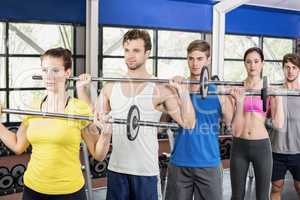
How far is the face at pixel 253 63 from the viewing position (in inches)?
88.4

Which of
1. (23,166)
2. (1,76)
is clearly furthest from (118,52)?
(23,166)

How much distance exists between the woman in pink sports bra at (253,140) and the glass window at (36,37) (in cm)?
174

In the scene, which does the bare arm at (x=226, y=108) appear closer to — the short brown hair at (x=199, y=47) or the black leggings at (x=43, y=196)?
the short brown hair at (x=199, y=47)

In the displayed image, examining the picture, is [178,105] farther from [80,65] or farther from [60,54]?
[80,65]

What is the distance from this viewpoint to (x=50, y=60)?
1535 millimetres

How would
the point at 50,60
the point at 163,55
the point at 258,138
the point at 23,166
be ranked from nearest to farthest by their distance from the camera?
the point at 50,60
the point at 258,138
the point at 23,166
the point at 163,55

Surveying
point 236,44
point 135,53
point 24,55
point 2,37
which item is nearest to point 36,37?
point 24,55

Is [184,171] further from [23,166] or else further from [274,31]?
[274,31]

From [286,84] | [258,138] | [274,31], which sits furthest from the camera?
[274,31]

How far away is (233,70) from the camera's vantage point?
475cm

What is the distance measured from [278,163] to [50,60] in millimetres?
1630

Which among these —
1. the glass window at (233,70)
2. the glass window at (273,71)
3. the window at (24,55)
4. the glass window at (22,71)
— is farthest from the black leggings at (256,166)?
the glass window at (273,71)

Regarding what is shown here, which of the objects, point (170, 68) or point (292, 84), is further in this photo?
point (170, 68)

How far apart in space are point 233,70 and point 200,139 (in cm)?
302
